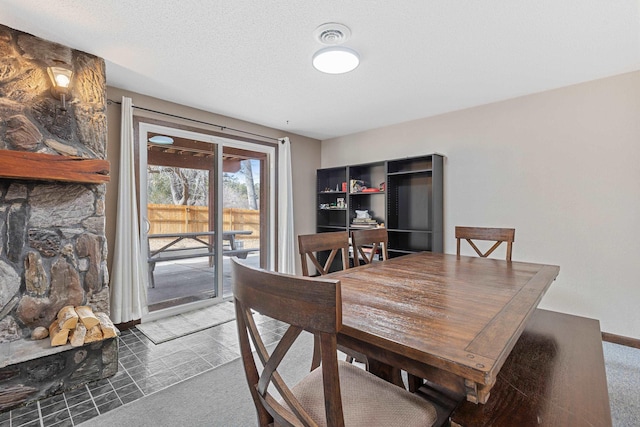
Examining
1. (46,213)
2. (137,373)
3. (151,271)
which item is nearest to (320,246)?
(137,373)

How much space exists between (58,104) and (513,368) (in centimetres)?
332

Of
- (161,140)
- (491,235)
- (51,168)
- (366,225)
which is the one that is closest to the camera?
(51,168)

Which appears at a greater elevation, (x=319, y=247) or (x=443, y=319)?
(x=319, y=247)

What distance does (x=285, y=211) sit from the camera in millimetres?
4359

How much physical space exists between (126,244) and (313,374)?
2484 millimetres

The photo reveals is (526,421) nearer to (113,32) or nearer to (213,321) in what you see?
(213,321)

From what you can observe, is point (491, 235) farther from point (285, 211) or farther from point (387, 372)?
point (285, 211)

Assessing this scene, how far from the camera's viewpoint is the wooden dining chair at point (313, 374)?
0.69 m

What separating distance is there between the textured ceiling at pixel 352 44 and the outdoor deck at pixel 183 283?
2.07 meters

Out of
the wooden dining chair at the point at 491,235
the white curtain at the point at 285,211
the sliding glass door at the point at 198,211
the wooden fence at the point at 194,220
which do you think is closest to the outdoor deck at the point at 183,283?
the sliding glass door at the point at 198,211

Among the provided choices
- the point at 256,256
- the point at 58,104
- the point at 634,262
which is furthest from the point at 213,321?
the point at 634,262

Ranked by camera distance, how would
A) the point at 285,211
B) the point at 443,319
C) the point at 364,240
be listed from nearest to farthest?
1. the point at 443,319
2. the point at 364,240
3. the point at 285,211

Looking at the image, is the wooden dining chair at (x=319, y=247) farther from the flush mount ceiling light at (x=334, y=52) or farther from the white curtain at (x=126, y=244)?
the white curtain at (x=126, y=244)

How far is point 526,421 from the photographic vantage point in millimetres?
1021
